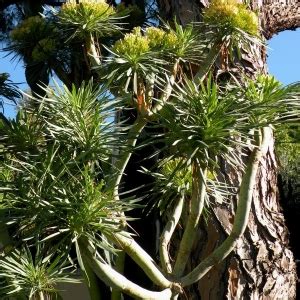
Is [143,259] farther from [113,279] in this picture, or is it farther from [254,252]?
[254,252]

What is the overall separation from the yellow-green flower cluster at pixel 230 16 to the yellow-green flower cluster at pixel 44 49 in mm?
447

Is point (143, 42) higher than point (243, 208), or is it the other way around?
point (143, 42)

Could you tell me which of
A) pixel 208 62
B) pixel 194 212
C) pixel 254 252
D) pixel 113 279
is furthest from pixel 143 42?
pixel 254 252

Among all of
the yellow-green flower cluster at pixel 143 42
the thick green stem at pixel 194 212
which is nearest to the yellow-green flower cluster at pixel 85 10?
the yellow-green flower cluster at pixel 143 42

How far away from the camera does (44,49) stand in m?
1.72

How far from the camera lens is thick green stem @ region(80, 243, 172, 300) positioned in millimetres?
1267

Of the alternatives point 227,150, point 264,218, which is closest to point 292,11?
point 264,218

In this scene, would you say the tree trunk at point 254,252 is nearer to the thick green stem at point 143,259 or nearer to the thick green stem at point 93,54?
the thick green stem at point 143,259

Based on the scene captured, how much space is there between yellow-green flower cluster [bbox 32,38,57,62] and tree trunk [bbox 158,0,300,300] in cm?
50

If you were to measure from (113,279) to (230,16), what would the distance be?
22.9 inches

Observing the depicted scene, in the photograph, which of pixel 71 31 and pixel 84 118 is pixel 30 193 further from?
pixel 71 31

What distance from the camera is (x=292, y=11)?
222 centimetres

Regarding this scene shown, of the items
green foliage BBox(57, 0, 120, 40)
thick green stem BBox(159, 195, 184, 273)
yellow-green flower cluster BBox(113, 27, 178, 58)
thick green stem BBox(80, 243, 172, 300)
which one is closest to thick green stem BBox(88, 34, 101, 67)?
green foliage BBox(57, 0, 120, 40)

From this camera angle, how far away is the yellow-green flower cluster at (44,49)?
1715 millimetres
